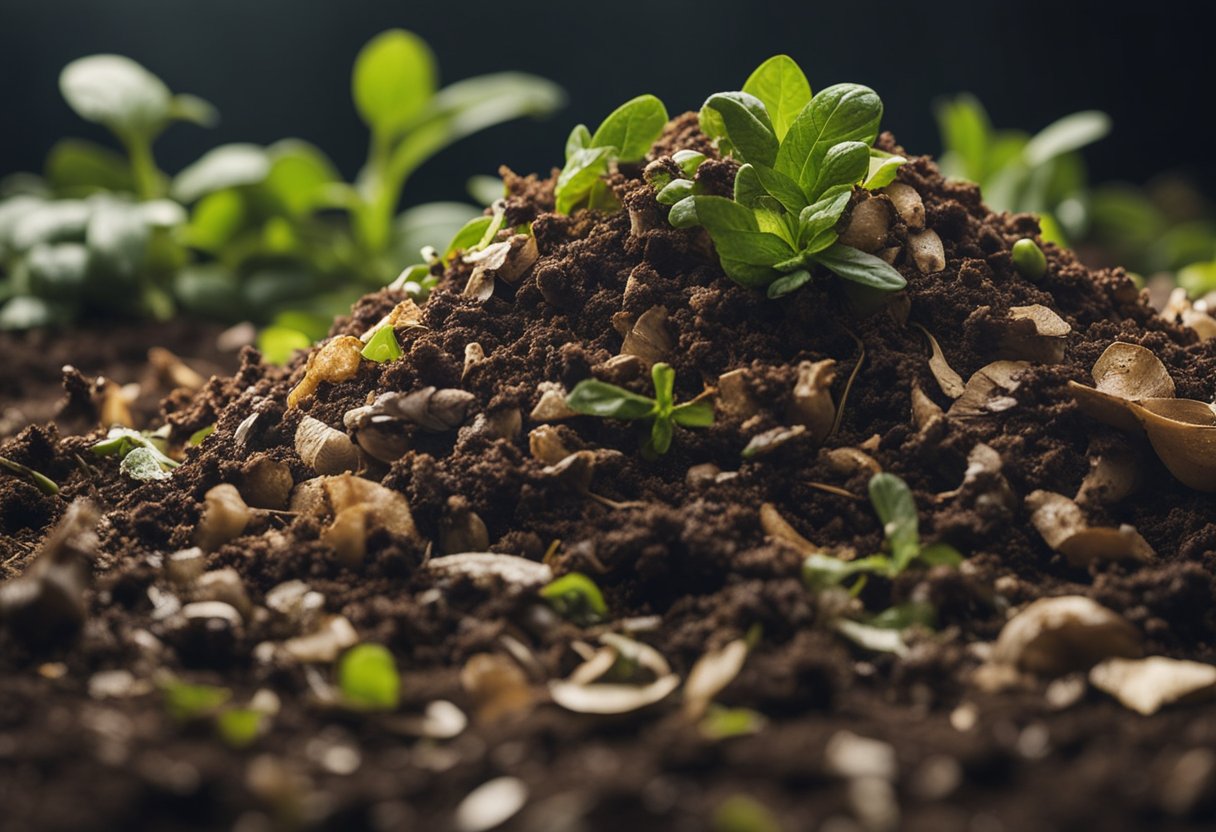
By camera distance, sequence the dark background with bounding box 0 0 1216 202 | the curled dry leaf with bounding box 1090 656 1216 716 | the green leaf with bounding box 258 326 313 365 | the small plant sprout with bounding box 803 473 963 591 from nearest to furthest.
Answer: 1. the curled dry leaf with bounding box 1090 656 1216 716
2. the small plant sprout with bounding box 803 473 963 591
3. the green leaf with bounding box 258 326 313 365
4. the dark background with bounding box 0 0 1216 202

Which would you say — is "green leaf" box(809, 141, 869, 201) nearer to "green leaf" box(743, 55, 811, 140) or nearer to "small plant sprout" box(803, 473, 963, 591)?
"green leaf" box(743, 55, 811, 140)

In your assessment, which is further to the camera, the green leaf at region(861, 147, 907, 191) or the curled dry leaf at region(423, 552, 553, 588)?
the green leaf at region(861, 147, 907, 191)

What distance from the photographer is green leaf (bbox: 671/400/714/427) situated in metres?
0.95

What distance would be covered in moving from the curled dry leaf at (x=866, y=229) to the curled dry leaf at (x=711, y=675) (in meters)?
0.44

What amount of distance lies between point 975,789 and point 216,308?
1.94 metres

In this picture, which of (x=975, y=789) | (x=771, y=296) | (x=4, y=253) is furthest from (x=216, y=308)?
(x=975, y=789)

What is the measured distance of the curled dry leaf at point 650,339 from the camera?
1.02 meters

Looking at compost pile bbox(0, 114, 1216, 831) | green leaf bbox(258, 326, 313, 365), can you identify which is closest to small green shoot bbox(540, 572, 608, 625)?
compost pile bbox(0, 114, 1216, 831)

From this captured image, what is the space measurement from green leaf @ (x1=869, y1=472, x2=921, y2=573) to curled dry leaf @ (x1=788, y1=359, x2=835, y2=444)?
0.10m

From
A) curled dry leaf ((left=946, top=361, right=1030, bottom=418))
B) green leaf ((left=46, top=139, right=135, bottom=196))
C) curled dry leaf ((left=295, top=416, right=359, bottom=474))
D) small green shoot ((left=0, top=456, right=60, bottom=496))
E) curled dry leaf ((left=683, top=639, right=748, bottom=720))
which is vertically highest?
green leaf ((left=46, top=139, right=135, bottom=196))

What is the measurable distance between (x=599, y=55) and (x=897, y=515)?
9.34 ft

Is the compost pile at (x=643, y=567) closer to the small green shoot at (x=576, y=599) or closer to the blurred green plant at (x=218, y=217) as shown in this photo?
the small green shoot at (x=576, y=599)

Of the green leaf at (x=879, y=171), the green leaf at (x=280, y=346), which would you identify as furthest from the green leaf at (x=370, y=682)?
the green leaf at (x=280, y=346)

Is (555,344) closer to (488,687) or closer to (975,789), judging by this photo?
(488,687)
